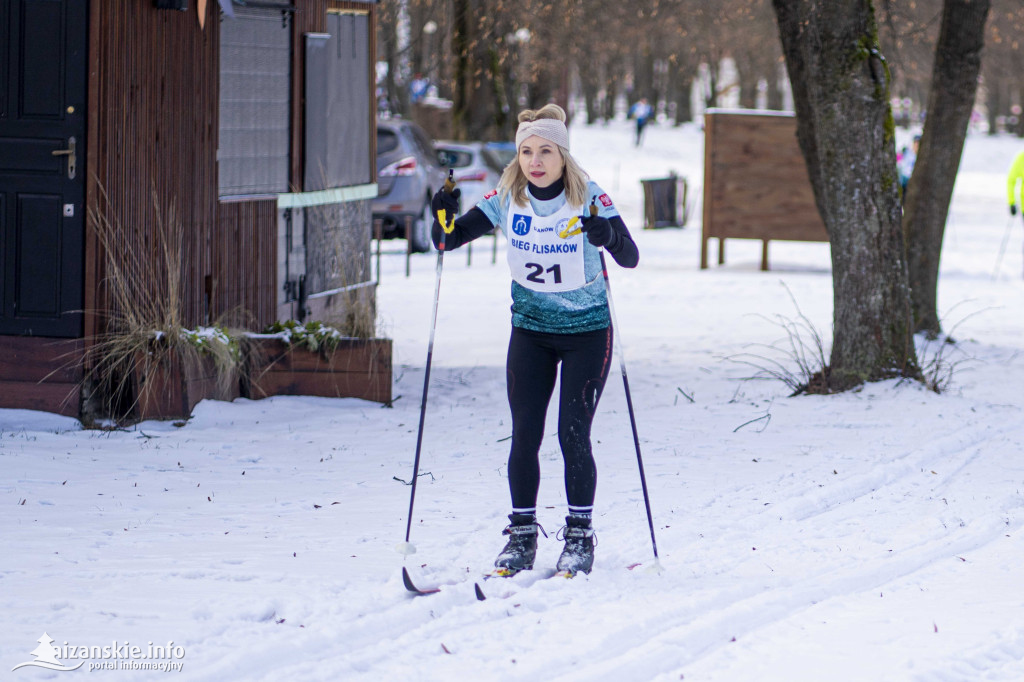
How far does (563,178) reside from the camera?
4.98m

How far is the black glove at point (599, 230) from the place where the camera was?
4707mm

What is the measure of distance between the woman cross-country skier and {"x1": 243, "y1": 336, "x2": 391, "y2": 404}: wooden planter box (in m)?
3.58

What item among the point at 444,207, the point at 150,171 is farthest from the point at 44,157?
the point at 444,207

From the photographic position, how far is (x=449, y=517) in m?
5.86

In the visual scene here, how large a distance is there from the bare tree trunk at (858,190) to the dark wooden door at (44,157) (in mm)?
4636

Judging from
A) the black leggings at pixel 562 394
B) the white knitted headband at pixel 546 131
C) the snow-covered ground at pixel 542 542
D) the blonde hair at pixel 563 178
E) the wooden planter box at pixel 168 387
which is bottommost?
the snow-covered ground at pixel 542 542

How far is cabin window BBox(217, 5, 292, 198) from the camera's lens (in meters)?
8.81

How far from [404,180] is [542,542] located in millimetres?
12961

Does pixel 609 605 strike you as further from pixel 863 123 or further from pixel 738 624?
pixel 863 123

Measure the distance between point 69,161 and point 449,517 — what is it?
3.28m

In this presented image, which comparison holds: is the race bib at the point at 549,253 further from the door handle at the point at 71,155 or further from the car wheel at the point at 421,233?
the car wheel at the point at 421,233

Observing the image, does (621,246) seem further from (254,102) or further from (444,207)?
(254,102)

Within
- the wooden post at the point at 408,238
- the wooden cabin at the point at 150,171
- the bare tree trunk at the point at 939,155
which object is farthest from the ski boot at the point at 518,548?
the wooden post at the point at 408,238

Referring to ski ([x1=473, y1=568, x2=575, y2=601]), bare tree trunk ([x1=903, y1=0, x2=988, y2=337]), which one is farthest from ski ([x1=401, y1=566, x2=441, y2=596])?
bare tree trunk ([x1=903, y1=0, x2=988, y2=337])
